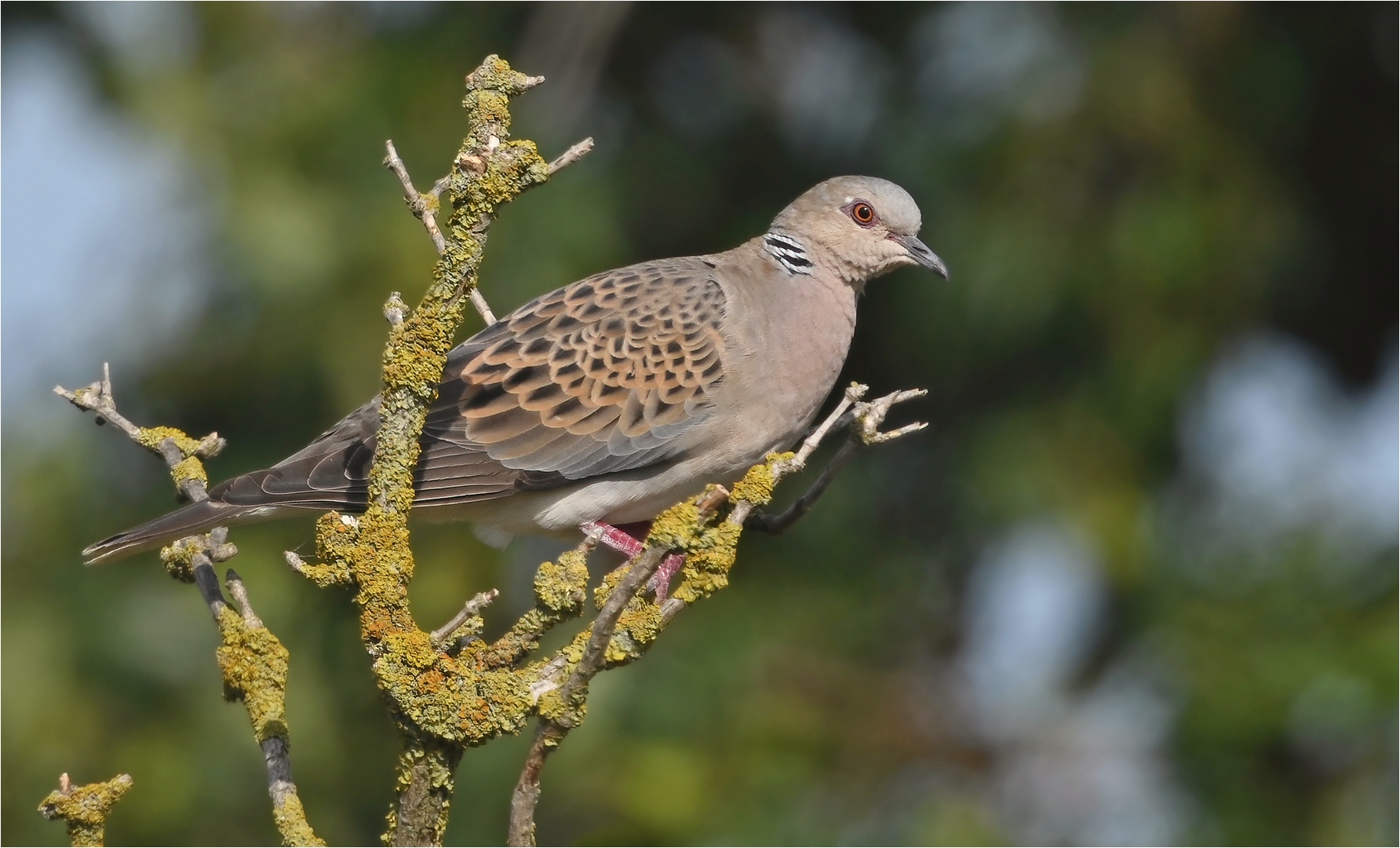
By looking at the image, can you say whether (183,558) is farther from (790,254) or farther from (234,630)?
(790,254)

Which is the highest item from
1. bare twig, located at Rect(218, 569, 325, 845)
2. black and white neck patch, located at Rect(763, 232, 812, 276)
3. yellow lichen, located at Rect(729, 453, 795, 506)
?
black and white neck patch, located at Rect(763, 232, 812, 276)

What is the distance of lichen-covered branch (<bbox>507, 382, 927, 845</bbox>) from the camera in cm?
233

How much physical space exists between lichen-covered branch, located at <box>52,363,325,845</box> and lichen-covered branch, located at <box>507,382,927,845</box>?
0.37m

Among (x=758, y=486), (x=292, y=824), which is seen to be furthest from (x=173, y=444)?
(x=758, y=486)

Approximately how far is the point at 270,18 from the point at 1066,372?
3525 millimetres

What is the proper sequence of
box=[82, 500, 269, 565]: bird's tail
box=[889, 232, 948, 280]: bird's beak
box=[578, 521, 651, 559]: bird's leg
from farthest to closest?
box=[889, 232, 948, 280]: bird's beak
box=[578, 521, 651, 559]: bird's leg
box=[82, 500, 269, 565]: bird's tail

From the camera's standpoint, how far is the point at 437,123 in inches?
228

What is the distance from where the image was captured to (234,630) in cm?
256

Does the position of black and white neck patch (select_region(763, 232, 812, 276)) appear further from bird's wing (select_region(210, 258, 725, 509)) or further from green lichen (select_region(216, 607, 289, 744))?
green lichen (select_region(216, 607, 289, 744))

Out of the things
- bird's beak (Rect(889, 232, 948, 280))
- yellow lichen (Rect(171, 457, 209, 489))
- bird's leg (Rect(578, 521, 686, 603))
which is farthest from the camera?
bird's beak (Rect(889, 232, 948, 280))

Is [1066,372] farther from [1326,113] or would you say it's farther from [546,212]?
[546,212]

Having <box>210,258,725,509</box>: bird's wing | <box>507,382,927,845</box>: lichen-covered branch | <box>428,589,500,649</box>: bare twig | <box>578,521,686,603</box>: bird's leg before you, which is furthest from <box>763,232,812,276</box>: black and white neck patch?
<box>428,589,500,649</box>: bare twig

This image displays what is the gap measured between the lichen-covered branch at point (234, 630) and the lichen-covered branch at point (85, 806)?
0.02 m

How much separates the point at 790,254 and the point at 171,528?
1.88m
